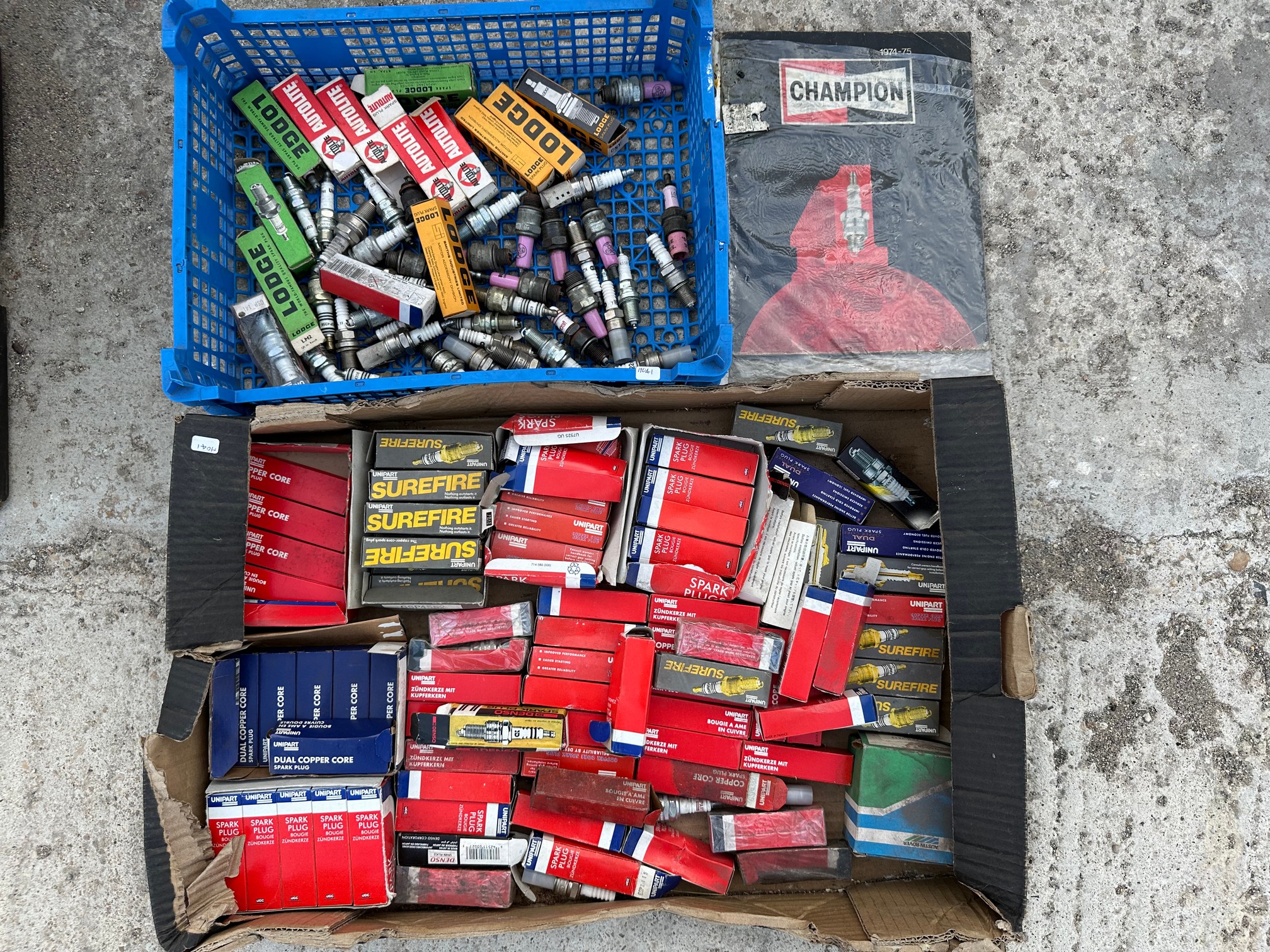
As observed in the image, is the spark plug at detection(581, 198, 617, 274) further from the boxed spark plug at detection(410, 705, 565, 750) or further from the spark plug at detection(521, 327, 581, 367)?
the boxed spark plug at detection(410, 705, 565, 750)

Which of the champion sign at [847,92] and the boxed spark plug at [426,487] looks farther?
the champion sign at [847,92]

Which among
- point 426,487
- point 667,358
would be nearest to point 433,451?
point 426,487

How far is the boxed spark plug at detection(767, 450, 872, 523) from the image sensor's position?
2.31 metres

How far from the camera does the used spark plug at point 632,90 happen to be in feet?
7.91

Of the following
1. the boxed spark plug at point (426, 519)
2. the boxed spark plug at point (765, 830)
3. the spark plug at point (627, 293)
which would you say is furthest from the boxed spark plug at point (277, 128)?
the boxed spark plug at point (765, 830)

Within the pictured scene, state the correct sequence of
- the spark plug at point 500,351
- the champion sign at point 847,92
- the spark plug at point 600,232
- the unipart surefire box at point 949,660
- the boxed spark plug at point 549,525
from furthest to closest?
1. the champion sign at point 847,92
2. the spark plug at point 600,232
3. the spark plug at point 500,351
4. the boxed spark plug at point 549,525
5. the unipart surefire box at point 949,660

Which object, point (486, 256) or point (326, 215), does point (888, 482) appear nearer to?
point (486, 256)

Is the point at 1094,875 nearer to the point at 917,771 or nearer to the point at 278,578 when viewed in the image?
the point at 917,771

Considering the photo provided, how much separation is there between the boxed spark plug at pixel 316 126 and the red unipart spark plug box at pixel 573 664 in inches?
66.0

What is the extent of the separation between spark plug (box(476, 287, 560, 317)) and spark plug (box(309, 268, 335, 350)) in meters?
0.49

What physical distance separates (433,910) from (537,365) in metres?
1.69

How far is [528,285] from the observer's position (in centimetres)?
238

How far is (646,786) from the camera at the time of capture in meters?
2.20

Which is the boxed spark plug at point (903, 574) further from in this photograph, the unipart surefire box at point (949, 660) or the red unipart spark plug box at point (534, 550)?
the red unipart spark plug box at point (534, 550)
